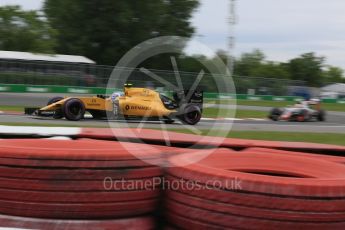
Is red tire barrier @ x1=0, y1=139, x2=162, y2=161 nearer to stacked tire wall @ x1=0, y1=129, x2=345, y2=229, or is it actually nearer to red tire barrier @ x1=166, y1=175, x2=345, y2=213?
stacked tire wall @ x1=0, y1=129, x2=345, y2=229

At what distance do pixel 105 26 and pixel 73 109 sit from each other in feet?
115

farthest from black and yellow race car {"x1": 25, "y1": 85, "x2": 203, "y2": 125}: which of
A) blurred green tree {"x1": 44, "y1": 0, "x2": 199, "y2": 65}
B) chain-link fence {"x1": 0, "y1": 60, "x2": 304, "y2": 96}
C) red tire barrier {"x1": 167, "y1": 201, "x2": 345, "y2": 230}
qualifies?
blurred green tree {"x1": 44, "y1": 0, "x2": 199, "y2": 65}

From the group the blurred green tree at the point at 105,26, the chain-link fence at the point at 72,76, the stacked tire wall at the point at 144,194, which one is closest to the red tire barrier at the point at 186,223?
the stacked tire wall at the point at 144,194

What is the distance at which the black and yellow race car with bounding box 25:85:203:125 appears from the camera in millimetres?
13898

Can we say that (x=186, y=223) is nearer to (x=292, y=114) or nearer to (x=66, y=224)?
(x=66, y=224)

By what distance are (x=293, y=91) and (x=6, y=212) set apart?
3619cm

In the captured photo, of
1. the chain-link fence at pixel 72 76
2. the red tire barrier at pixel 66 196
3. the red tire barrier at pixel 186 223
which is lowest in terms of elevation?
the red tire barrier at pixel 186 223

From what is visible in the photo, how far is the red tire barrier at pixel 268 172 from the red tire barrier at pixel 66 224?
1.11 ft

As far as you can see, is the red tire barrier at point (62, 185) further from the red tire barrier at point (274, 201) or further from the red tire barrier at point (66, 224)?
the red tire barrier at point (274, 201)

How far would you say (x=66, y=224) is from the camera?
235 centimetres

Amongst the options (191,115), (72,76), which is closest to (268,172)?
(191,115)

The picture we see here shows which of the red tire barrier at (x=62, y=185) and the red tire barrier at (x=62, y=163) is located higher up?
the red tire barrier at (x=62, y=163)

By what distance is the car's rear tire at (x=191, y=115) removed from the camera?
15.0m

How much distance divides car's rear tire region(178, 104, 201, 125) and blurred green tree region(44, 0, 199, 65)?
33.2 metres
